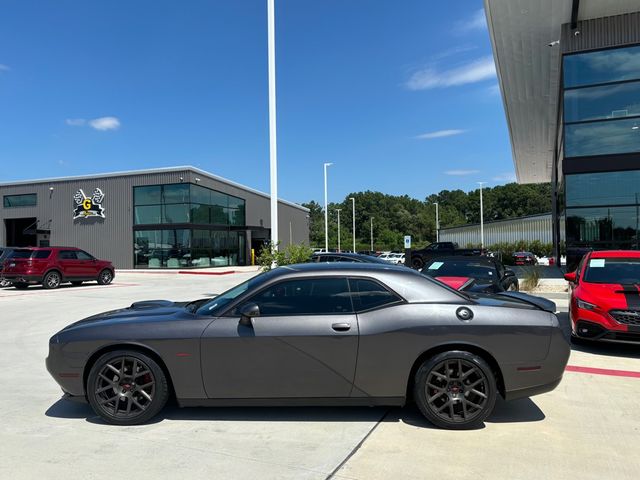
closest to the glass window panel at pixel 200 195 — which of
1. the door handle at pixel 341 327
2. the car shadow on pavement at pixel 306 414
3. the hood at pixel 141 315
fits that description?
the hood at pixel 141 315

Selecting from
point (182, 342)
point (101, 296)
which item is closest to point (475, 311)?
point (182, 342)

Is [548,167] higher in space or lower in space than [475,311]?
higher

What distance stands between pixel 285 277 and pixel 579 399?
337cm

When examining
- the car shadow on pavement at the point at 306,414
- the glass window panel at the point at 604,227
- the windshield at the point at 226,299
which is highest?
the glass window panel at the point at 604,227

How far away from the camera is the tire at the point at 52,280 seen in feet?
65.1

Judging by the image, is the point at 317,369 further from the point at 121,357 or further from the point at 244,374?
the point at 121,357

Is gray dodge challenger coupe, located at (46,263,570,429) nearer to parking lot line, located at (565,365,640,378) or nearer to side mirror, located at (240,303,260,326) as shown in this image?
side mirror, located at (240,303,260,326)

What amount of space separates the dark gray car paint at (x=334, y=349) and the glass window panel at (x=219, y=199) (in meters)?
35.6

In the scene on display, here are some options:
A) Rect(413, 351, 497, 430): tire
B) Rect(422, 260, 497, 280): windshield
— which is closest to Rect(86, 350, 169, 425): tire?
Rect(413, 351, 497, 430): tire

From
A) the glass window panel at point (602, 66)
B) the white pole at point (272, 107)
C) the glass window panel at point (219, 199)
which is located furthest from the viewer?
the glass window panel at point (219, 199)

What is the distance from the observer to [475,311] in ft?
14.2

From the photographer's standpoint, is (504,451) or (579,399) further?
(579,399)

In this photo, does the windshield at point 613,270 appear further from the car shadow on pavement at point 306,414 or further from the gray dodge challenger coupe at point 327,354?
the gray dodge challenger coupe at point 327,354

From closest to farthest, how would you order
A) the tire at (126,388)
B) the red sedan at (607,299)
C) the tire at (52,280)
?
the tire at (126,388), the red sedan at (607,299), the tire at (52,280)
